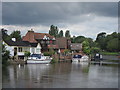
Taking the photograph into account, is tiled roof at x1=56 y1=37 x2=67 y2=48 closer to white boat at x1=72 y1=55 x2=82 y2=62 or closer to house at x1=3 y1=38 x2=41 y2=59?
white boat at x1=72 y1=55 x2=82 y2=62

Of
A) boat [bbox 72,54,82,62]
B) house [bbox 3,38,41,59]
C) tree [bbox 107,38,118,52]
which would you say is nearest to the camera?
house [bbox 3,38,41,59]

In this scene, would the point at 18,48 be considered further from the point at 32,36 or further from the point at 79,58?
the point at 79,58

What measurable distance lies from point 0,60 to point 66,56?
35.5 m

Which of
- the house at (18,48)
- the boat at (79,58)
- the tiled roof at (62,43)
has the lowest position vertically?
the boat at (79,58)

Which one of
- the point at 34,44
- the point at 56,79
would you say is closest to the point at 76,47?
the point at 34,44

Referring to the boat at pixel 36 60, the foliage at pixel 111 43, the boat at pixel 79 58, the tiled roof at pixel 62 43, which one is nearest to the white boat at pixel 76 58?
the boat at pixel 79 58

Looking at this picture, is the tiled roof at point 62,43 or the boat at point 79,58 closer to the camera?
the boat at point 79,58

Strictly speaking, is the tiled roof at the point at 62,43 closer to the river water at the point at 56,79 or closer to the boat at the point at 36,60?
the boat at the point at 36,60

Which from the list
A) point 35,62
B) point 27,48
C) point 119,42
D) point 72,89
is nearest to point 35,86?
point 72,89

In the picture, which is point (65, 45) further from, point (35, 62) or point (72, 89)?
point (72, 89)

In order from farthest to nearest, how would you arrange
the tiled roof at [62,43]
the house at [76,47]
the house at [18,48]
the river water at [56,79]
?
the house at [76,47] < the tiled roof at [62,43] < the house at [18,48] < the river water at [56,79]

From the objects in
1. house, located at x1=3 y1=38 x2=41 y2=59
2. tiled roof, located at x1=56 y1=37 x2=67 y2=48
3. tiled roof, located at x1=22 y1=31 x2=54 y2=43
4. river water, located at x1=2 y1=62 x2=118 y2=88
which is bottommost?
river water, located at x1=2 y1=62 x2=118 y2=88

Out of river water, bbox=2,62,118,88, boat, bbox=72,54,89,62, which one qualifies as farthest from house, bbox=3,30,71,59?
river water, bbox=2,62,118,88

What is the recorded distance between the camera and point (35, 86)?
2367 cm
